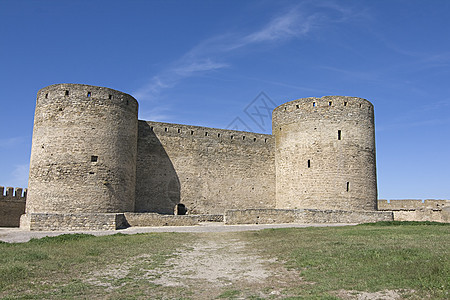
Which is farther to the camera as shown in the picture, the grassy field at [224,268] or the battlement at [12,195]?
the battlement at [12,195]

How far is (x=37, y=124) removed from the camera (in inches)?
740

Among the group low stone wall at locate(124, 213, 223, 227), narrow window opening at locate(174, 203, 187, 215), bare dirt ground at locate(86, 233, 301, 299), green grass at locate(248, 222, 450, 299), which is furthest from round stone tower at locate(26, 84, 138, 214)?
green grass at locate(248, 222, 450, 299)

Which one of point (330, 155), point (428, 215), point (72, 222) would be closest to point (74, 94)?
point (72, 222)

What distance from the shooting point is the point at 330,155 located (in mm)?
22797

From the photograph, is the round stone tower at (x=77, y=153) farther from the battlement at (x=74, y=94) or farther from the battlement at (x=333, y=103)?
the battlement at (x=333, y=103)

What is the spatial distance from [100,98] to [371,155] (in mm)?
15216

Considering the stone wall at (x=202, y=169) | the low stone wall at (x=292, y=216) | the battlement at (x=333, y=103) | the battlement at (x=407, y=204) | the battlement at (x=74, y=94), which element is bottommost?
the low stone wall at (x=292, y=216)

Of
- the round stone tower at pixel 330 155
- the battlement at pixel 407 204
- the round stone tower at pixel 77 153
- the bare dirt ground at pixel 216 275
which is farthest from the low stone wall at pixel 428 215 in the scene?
the round stone tower at pixel 77 153

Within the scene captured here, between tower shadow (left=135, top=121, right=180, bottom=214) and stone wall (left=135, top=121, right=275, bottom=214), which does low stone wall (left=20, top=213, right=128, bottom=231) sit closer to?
tower shadow (left=135, top=121, right=180, bottom=214)

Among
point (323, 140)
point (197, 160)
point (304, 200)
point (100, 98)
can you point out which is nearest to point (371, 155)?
point (323, 140)

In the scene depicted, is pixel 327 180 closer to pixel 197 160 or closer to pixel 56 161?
pixel 197 160

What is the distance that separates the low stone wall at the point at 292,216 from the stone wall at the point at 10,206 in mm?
13589

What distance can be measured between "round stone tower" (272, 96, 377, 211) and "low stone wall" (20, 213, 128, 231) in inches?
438

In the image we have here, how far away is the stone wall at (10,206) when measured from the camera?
78.7 ft
